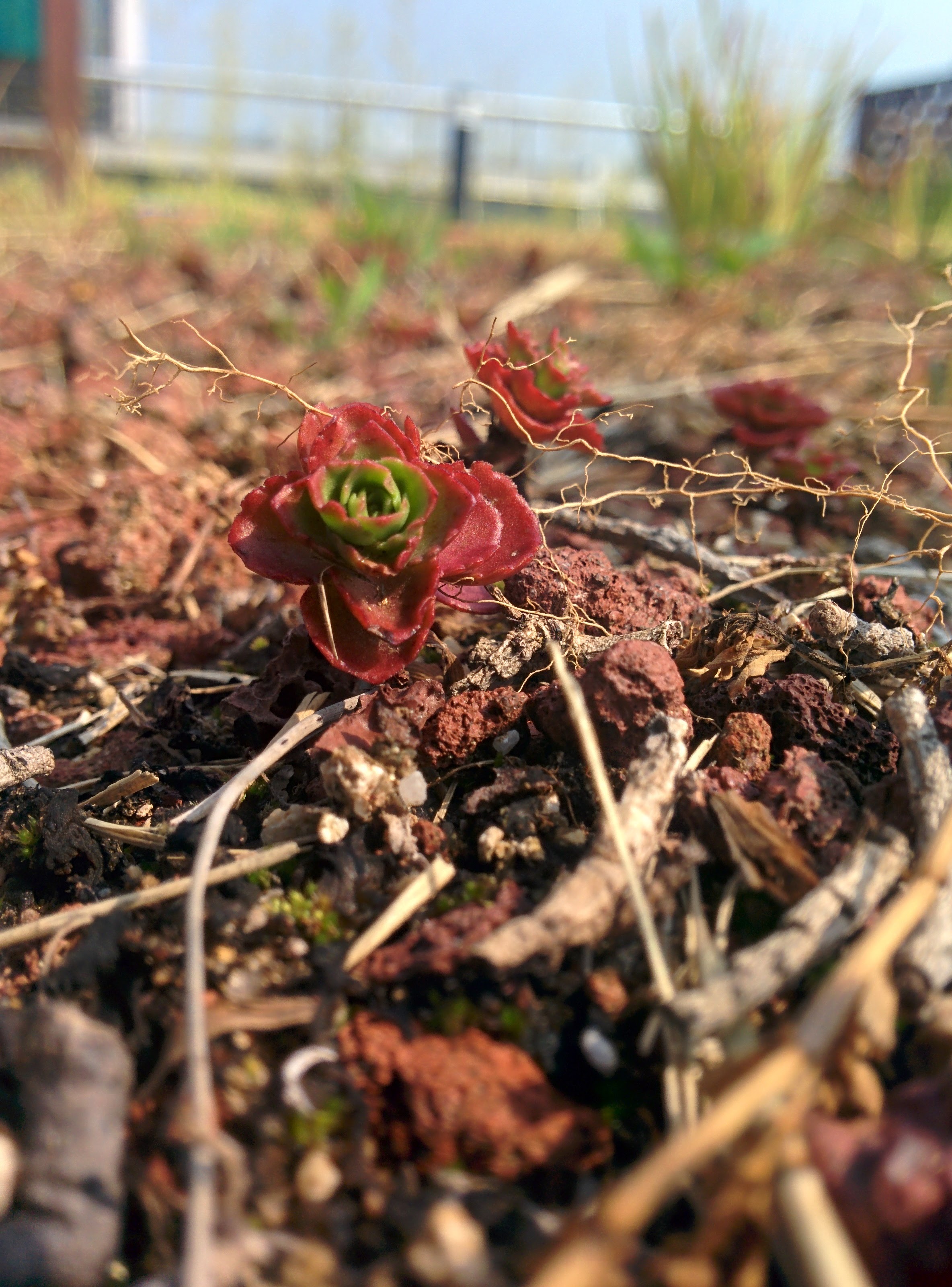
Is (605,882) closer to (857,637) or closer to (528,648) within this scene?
(528,648)

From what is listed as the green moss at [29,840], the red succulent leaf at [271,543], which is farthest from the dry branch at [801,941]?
the green moss at [29,840]

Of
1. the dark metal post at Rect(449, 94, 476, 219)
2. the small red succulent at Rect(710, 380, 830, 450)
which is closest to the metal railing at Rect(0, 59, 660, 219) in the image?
the dark metal post at Rect(449, 94, 476, 219)

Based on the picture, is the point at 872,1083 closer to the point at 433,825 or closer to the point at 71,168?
the point at 433,825

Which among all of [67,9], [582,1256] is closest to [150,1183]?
[582,1256]

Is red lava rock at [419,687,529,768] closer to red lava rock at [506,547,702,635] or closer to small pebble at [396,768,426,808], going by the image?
small pebble at [396,768,426,808]

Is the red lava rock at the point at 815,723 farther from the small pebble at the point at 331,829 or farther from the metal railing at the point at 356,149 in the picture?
the metal railing at the point at 356,149
